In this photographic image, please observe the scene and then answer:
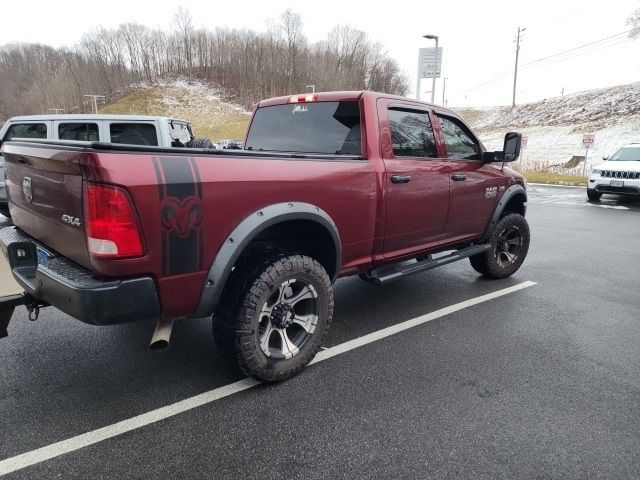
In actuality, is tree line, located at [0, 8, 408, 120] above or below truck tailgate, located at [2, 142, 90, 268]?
above

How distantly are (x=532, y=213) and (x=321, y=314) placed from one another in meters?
9.37

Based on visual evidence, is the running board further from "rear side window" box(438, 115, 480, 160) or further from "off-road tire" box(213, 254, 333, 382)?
"rear side window" box(438, 115, 480, 160)

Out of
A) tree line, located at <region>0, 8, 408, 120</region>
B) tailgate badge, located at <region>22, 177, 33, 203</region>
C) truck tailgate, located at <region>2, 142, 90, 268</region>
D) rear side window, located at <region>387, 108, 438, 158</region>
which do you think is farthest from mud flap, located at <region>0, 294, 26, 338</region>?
tree line, located at <region>0, 8, 408, 120</region>

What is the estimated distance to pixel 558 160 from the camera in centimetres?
2795

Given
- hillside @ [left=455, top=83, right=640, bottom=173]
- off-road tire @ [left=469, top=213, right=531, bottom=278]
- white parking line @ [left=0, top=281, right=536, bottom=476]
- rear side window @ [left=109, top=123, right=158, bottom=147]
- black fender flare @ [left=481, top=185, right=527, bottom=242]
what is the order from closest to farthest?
white parking line @ [left=0, top=281, right=536, bottom=476] < black fender flare @ [left=481, top=185, right=527, bottom=242] < off-road tire @ [left=469, top=213, right=531, bottom=278] < rear side window @ [left=109, top=123, right=158, bottom=147] < hillside @ [left=455, top=83, right=640, bottom=173]

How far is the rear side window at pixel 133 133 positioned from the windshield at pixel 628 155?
12952 millimetres

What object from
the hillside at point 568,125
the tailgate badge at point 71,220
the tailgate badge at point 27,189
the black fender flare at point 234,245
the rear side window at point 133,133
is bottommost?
the black fender flare at point 234,245

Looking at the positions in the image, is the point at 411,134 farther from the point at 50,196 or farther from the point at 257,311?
the point at 50,196

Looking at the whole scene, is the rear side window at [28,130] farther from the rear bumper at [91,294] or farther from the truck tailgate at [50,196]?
the rear bumper at [91,294]

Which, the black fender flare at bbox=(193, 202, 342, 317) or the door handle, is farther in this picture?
the door handle

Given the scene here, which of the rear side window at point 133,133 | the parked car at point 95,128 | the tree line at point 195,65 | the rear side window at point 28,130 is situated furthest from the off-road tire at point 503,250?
the tree line at point 195,65

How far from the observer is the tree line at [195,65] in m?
73.0

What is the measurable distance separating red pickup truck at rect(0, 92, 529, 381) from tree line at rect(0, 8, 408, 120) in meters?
70.8

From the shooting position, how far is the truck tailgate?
211 cm
